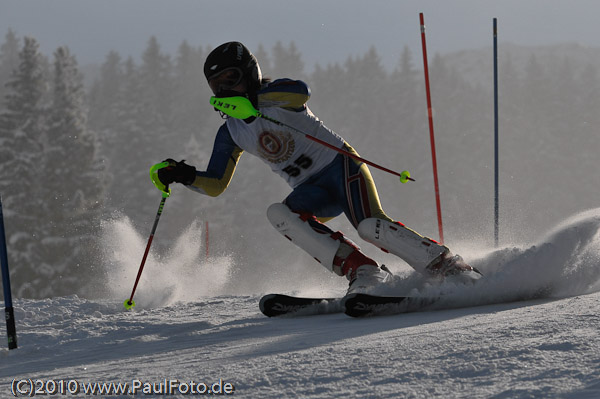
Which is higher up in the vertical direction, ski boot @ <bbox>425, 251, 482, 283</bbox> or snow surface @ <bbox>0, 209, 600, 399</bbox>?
ski boot @ <bbox>425, 251, 482, 283</bbox>

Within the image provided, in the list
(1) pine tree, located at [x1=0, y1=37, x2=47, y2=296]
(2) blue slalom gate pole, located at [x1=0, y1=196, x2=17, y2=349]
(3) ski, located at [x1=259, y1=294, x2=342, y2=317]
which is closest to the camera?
(2) blue slalom gate pole, located at [x1=0, y1=196, x2=17, y2=349]

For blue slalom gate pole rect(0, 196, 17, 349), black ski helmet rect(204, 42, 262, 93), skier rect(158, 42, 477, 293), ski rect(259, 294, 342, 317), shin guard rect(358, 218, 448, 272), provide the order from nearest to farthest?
blue slalom gate pole rect(0, 196, 17, 349)
shin guard rect(358, 218, 448, 272)
ski rect(259, 294, 342, 317)
skier rect(158, 42, 477, 293)
black ski helmet rect(204, 42, 262, 93)

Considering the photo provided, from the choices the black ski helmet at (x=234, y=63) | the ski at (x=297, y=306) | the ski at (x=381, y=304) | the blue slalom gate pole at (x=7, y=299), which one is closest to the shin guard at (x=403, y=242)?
the ski at (x=381, y=304)

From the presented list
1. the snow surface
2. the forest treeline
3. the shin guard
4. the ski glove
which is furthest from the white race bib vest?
the forest treeline

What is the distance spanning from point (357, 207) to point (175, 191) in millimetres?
23830

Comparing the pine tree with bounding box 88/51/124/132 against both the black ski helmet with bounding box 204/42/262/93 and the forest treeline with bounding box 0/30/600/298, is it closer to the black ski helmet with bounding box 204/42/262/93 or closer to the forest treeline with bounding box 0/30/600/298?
the forest treeline with bounding box 0/30/600/298

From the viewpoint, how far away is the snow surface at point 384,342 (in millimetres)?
1935

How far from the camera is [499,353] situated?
2125 mm

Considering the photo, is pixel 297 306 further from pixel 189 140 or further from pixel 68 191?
pixel 189 140

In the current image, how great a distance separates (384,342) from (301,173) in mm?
2237

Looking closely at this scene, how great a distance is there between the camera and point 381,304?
3.60m

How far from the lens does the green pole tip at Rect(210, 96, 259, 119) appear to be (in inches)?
169

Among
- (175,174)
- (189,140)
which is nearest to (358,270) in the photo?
(175,174)

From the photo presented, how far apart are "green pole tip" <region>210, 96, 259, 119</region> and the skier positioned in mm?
111
